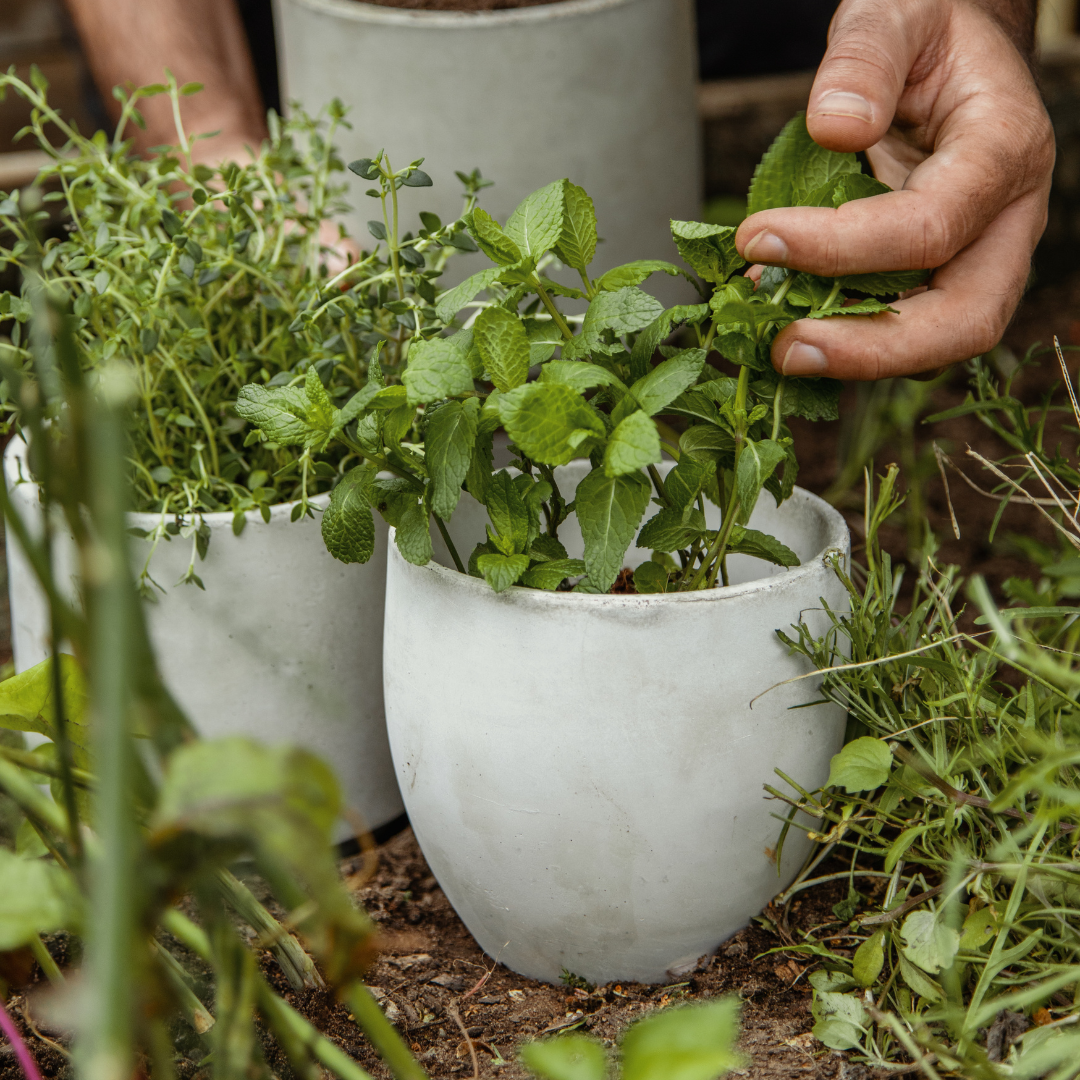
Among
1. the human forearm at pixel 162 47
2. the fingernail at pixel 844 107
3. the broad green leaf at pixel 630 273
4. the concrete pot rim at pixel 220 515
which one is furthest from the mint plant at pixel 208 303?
the human forearm at pixel 162 47

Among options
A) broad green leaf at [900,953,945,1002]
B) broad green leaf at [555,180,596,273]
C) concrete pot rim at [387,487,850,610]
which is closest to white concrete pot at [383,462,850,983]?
concrete pot rim at [387,487,850,610]

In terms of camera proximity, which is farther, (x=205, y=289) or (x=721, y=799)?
(x=205, y=289)

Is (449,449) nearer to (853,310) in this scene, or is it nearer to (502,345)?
(502,345)

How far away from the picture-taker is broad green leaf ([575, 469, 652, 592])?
2.03ft

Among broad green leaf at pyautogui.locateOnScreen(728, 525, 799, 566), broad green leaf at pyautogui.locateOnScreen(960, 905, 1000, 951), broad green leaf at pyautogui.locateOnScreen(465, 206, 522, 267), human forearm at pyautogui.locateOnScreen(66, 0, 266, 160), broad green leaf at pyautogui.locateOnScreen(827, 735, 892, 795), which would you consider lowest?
broad green leaf at pyautogui.locateOnScreen(960, 905, 1000, 951)

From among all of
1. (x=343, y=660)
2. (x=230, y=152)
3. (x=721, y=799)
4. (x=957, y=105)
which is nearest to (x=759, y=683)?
(x=721, y=799)

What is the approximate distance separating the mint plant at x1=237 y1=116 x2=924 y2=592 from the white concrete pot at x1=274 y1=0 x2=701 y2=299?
427mm

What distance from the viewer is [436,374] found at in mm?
615

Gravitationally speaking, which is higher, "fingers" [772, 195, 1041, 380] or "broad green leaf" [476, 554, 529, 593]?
"fingers" [772, 195, 1041, 380]

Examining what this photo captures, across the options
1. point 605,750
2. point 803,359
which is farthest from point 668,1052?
point 803,359

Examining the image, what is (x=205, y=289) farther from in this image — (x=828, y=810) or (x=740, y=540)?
(x=828, y=810)

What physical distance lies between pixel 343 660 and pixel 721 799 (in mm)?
335

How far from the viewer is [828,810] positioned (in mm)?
687

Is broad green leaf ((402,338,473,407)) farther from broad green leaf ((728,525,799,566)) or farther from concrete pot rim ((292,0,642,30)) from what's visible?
concrete pot rim ((292,0,642,30))
